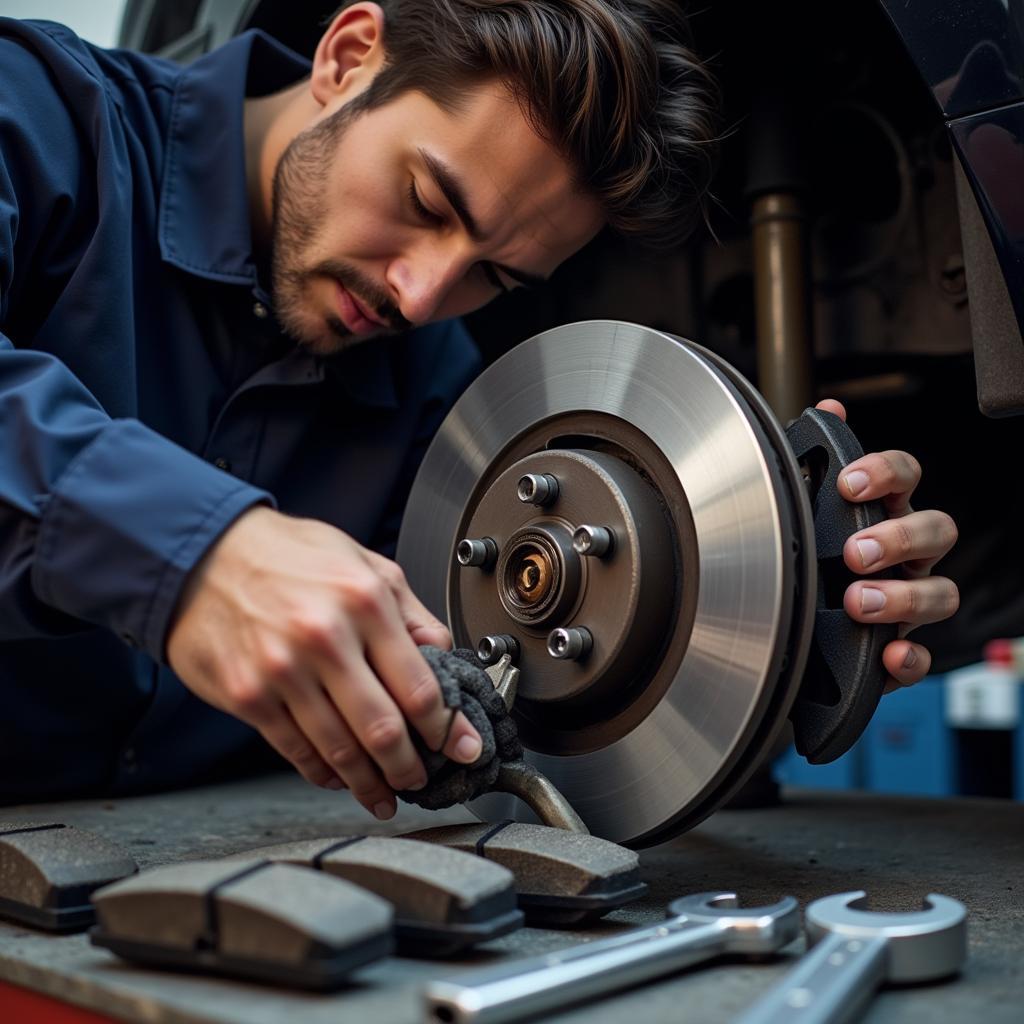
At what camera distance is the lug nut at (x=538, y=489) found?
0.90 metres

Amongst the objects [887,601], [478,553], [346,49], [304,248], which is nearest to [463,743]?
[478,553]

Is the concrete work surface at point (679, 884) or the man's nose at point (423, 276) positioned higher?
the man's nose at point (423, 276)

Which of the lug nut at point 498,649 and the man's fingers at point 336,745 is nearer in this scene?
the man's fingers at point 336,745

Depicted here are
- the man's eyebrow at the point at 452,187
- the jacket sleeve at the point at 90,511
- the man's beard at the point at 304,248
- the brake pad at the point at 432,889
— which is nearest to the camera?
the brake pad at the point at 432,889

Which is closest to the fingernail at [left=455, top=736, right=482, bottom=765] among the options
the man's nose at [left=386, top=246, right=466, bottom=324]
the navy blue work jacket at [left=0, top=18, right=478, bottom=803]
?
the navy blue work jacket at [left=0, top=18, right=478, bottom=803]

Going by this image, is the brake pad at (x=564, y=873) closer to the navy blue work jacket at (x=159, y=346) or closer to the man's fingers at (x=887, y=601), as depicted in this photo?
the man's fingers at (x=887, y=601)

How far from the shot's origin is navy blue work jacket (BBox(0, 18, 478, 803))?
1.17 m

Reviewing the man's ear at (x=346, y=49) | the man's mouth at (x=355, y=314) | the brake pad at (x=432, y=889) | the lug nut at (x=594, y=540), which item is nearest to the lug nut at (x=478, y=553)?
the lug nut at (x=594, y=540)

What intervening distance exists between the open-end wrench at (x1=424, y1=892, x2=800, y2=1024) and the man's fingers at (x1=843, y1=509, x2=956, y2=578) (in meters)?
0.31

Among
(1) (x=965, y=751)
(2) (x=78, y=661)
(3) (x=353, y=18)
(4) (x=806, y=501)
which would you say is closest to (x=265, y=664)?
(4) (x=806, y=501)

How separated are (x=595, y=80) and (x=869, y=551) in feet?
2.06

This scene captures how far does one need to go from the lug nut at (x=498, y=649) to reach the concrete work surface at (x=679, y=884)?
0.72 ft

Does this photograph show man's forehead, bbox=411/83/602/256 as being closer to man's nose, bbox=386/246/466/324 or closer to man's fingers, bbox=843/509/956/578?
man's nose, bbox=386/246/466/324

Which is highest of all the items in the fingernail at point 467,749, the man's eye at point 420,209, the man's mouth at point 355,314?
the man's eye at point 420,209
